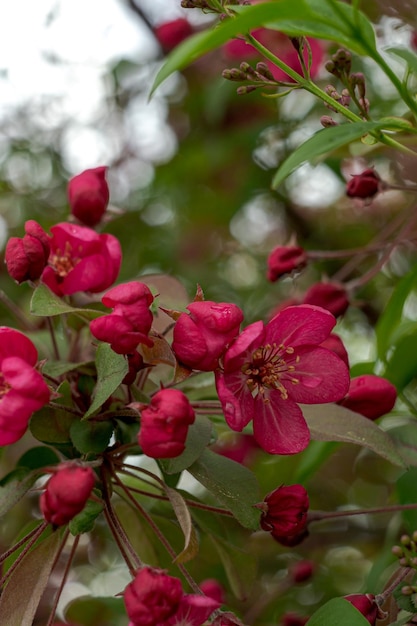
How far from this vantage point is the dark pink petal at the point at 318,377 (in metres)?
1.03

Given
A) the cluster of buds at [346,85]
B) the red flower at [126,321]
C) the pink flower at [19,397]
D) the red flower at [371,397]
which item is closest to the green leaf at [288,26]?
the cluster of buds at [346,85]

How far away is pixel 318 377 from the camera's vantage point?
104 cm

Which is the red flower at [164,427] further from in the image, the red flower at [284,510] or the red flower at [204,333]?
the red flower at [284,510]

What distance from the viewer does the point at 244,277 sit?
278 cm

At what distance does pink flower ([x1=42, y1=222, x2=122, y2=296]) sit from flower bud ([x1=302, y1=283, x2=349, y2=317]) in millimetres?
389

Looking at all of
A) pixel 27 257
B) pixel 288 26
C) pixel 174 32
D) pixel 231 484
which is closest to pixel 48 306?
pixel 27 257

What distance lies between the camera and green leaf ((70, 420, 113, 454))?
998mm

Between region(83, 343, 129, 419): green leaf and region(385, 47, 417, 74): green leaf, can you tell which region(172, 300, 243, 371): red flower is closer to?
region(83, 343, 129, 419): green leaf

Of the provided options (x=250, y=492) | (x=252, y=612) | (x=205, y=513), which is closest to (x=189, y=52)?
(x=250, y=492)

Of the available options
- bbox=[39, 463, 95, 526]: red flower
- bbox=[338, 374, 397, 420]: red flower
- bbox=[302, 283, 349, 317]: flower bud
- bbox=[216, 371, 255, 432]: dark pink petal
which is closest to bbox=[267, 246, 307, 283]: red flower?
bbox=[302, 283, 349, 317]: flower bud

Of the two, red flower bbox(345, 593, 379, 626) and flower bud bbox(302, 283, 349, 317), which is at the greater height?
Answer: flower bud bbox(302, 283, 349, 317)

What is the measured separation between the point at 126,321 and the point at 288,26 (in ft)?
1.23

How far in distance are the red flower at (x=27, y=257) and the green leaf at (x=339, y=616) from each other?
54 cm

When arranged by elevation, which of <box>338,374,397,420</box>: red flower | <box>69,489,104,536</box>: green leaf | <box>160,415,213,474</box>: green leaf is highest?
<box>160,415,213,474</box>: green leaf
